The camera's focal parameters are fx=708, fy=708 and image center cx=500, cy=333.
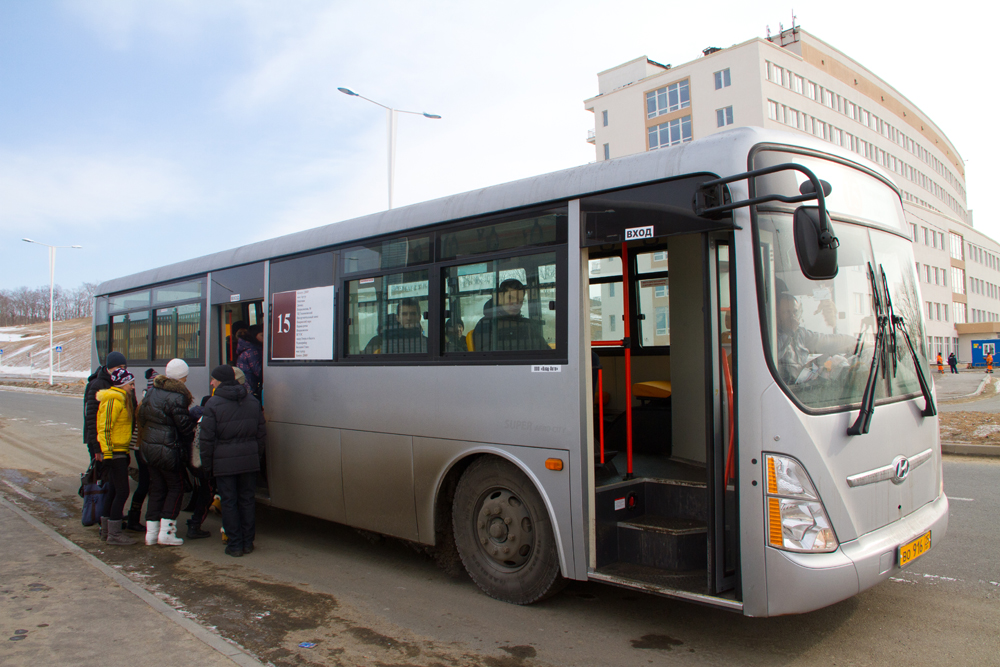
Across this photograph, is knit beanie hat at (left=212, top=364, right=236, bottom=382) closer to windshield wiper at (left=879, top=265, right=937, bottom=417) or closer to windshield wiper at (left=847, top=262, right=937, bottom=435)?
windshield wiper at (left=847, top=262, right=937, bottom=435)

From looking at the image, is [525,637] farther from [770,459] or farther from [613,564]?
[770,459]

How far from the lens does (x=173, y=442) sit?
7105 mm

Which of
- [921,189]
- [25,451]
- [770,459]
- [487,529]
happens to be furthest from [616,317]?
[921,189]

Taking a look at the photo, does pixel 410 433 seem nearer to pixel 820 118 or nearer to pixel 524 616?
pixel 524 616

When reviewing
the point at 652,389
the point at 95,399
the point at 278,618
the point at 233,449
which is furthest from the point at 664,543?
the point at 95,399

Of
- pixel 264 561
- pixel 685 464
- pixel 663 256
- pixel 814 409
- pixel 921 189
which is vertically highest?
pixel 921 189

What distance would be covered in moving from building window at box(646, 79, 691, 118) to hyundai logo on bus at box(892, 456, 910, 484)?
56.4 metres

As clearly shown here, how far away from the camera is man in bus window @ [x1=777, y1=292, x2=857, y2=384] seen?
3904 mm

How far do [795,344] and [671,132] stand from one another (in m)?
57.5

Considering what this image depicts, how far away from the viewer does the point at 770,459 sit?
12.5ft

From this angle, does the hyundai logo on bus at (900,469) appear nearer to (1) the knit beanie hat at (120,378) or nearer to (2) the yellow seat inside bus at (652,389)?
(2) the yellow seat inside bus at (652,389)

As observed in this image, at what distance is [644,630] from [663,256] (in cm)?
308

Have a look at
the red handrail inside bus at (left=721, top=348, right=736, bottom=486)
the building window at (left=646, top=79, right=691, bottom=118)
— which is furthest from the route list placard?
the building window at (left=646, top=79, right=691, bottom=118)

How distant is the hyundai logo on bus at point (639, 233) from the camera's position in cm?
431
